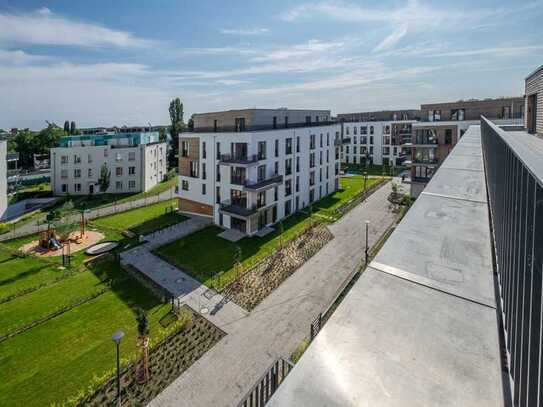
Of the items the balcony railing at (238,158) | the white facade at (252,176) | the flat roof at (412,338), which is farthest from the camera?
the white facade at (252,176)

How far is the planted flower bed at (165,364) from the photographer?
41.1 feet

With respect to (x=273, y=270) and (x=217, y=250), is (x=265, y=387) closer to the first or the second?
(x=273, y=270)

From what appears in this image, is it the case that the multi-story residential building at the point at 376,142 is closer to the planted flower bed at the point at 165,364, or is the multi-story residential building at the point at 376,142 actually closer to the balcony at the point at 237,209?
the balcony at the point at 237,209

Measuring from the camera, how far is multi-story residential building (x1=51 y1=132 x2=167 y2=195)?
45.3 m

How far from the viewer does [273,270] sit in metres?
22.2

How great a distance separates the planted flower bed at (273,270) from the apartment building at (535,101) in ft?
50.2

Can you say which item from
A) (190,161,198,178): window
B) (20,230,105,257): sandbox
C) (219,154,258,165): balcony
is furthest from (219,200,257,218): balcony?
(20,230,105,257): sandbox

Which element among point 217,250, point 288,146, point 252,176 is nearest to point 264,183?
point 252,176

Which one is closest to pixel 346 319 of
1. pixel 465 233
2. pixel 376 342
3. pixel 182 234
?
pixel 376 342

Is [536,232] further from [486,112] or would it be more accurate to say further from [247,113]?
[486,112]

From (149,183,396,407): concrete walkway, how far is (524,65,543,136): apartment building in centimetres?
1274

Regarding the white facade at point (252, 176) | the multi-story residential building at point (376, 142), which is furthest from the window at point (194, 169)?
the multi-story residential building at point (376, 142)

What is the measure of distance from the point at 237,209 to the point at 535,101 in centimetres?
2137

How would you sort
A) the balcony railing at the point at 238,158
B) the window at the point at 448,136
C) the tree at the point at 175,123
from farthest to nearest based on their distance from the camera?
the tree at the point at 175,123 < the window at the point at 448,136 < the balcony railing at the point at 238,158
